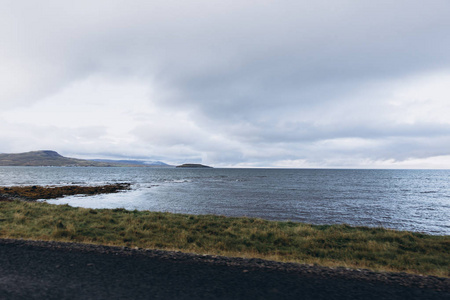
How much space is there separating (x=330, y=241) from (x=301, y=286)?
8.76 m

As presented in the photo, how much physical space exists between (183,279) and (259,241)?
815cm

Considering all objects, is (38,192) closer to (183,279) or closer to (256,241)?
(256,241)

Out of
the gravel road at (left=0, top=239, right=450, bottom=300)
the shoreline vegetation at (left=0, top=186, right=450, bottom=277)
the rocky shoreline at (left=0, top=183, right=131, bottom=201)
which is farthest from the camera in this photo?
the rocky shoreline at (left=0, top=183, right=131, bottom=201)

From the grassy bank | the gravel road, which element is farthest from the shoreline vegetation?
the gravel road

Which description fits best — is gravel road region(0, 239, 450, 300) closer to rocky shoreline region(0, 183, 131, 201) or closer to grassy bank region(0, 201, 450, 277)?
grassy bank region(0, 201, 450, 277)

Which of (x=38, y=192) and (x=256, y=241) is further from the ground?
(x=256, y=241)

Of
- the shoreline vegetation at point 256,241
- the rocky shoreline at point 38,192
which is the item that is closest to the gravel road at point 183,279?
the shoreline vegetation at point 256,241

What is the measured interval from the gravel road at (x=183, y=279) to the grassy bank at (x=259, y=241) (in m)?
2.50

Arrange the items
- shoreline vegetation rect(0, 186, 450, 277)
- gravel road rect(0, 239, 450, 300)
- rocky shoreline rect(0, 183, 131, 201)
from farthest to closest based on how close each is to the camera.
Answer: rocky shoreline rect(0, 183, 131, 201) < shoreline vegetation rect(0, 186, 450, 277) < gravel road rect(0, 239, 450, 300)

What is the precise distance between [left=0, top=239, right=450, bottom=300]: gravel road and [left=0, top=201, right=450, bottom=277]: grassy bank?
8.20 ft

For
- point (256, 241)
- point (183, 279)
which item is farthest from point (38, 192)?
point (183, 279)

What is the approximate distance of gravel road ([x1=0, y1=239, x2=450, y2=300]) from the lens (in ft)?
19.4

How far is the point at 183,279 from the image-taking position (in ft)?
22.0

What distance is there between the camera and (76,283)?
250 inches
